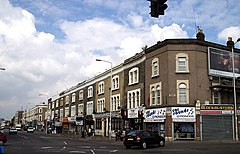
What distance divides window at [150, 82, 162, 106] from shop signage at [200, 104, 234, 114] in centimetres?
514

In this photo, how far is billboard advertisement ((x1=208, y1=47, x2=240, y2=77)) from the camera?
36.4 meters

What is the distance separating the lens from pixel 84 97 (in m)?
66.1

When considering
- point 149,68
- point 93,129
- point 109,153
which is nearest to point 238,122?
point 149,68

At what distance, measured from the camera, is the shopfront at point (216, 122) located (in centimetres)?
3472

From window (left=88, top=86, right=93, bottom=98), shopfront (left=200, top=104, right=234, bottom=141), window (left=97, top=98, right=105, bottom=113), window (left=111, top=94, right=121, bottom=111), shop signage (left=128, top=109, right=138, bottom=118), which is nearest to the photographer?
shopfront (left=200, top=104, right=234, bottom=141)

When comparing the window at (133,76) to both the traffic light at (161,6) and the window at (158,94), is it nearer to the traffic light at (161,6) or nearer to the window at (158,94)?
the window at (158,94)

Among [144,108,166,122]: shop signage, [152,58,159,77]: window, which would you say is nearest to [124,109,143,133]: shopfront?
[144,108,166,122]: shop signage

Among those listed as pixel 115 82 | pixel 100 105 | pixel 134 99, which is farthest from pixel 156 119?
pixel 100 105

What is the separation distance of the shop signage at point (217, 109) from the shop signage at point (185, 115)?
3.39ft

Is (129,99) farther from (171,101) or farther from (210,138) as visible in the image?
(210,138)

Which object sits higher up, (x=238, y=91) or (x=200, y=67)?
(x=200, y=67)

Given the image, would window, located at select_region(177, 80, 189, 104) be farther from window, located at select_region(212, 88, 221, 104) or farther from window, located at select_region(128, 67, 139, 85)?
window, located at select_region(128, 67, 139, 85)

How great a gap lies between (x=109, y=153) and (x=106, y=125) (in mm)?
32106

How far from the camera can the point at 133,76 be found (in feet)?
146
